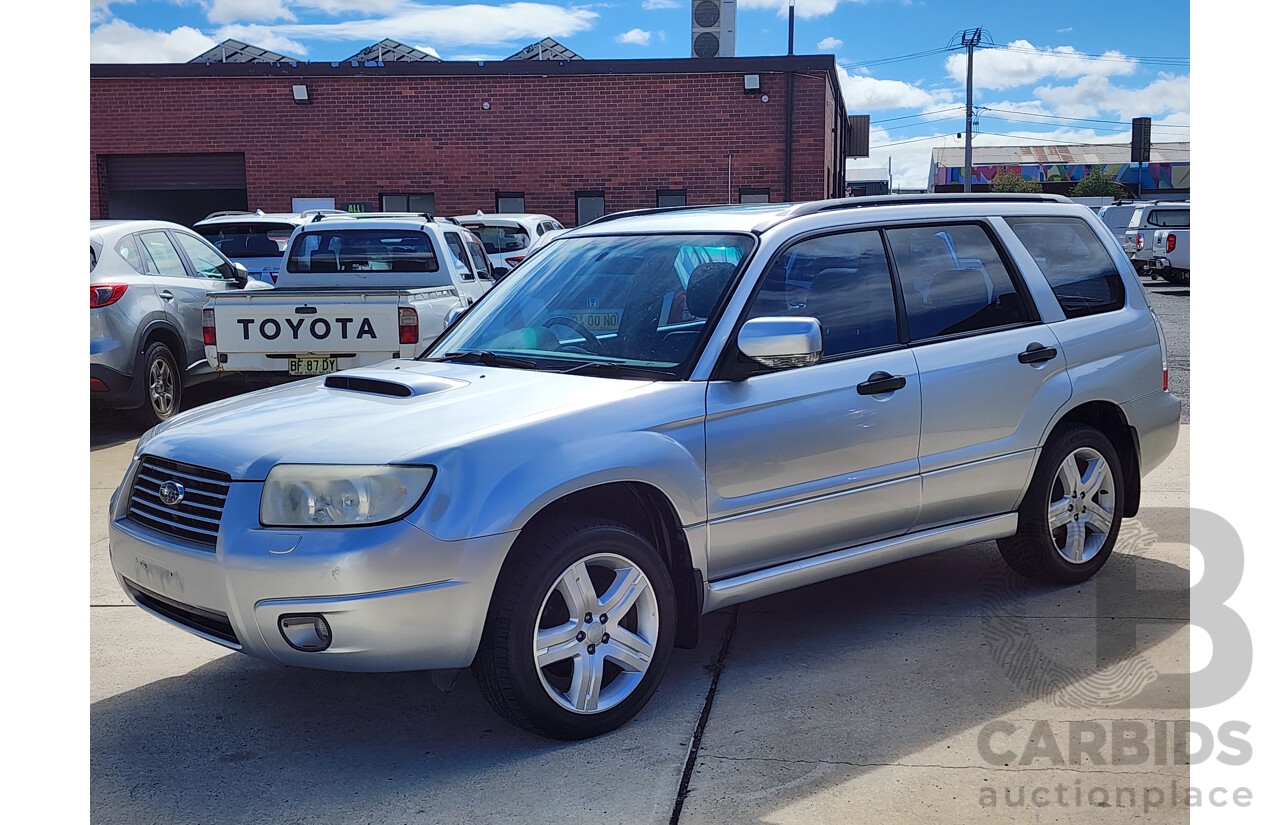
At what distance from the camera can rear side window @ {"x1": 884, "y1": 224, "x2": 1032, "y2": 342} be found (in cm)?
489

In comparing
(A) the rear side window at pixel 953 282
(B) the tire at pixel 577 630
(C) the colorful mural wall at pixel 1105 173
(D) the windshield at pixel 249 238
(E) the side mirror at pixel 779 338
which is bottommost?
(B) the tire at pixel 577 630

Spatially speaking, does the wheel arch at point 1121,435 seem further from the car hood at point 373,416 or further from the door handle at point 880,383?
the car hood at point 373,416

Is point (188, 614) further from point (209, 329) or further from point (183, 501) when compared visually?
point (209, 329)

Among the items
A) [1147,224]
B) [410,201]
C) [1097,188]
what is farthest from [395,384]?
[1097,188]

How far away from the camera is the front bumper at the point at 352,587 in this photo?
11.4 ft

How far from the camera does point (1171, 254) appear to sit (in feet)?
93.8

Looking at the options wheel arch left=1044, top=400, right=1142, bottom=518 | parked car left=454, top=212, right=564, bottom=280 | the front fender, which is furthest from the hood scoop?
parked car left=454, top=212, right=564, bottom=280

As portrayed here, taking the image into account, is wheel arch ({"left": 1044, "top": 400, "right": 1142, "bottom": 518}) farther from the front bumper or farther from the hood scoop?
the front bumper

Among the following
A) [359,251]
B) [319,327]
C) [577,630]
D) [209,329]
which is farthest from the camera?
[359,251]

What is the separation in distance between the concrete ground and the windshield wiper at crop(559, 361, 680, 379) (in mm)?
1137

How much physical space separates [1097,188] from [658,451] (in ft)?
221

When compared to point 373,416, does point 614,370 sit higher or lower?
higher

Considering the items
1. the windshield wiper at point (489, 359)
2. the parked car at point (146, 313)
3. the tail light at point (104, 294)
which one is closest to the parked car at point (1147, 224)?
the parked car at point (146, 313)

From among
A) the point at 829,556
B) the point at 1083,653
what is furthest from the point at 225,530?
the point at 1083,653
